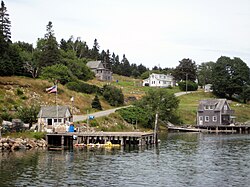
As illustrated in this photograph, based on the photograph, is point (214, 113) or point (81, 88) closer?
point (81, 88)

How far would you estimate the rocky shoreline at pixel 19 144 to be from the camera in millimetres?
58781

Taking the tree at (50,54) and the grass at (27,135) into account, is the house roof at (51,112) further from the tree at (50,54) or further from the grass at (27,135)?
the tree at (50,54)

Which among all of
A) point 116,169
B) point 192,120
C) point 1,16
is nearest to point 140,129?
point 192,120

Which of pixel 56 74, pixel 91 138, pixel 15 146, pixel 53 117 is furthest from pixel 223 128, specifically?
pixel 15 146

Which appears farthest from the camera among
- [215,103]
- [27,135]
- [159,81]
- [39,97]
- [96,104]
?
[159,81]

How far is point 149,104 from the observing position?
101 m

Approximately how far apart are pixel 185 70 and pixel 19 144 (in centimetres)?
11575

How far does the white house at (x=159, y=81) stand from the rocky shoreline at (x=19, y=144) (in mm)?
107191

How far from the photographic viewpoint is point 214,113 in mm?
111875

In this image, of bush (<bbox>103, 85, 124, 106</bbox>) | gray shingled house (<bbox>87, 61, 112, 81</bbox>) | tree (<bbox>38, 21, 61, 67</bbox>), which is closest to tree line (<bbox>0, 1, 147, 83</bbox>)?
tree (<bbox>38, 21, 61, 67</bbox>)

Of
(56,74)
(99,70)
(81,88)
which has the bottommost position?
(81,88)

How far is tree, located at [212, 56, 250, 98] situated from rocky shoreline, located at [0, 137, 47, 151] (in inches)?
3711

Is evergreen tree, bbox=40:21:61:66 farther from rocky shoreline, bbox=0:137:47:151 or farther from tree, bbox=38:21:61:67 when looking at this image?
rocky shoreline, bbox=0:137:47:151

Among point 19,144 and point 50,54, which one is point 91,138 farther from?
point 50,54
